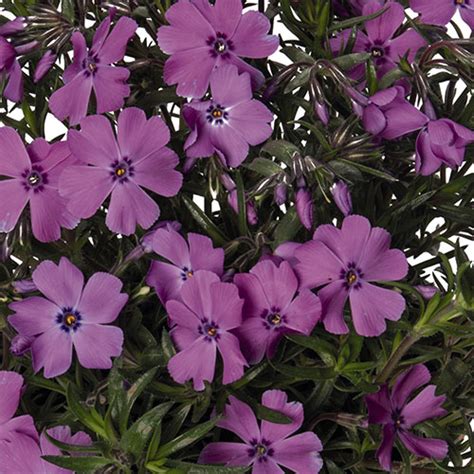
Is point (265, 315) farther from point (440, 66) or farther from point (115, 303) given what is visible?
point (440, 66)

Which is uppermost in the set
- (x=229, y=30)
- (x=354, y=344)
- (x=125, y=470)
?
(x=229, y=30)

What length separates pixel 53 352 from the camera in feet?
4.00

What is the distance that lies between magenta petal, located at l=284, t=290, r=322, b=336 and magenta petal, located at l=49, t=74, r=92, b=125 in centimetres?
29

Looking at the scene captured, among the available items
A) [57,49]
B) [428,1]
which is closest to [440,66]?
[428,1]

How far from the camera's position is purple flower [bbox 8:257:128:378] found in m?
1.21

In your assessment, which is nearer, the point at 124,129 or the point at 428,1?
the point at 124,129

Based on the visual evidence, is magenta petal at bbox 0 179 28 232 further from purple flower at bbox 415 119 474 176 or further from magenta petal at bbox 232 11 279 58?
purple flower at bbox 415 119 474 176

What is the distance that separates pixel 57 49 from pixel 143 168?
0.18 metres

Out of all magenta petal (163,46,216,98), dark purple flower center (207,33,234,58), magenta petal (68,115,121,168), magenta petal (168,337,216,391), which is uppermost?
dark purple flower center (207,33,234,58)

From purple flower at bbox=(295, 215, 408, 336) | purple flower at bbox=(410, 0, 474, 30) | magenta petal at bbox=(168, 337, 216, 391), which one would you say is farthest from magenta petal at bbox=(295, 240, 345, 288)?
purple flower at bbox=(410, 0, 474, 30)

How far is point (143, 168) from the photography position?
121 centimetres

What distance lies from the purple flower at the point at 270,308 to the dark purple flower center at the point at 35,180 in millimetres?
223

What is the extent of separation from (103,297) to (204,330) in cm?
11

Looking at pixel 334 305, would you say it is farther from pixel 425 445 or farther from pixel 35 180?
pixel 35 180
